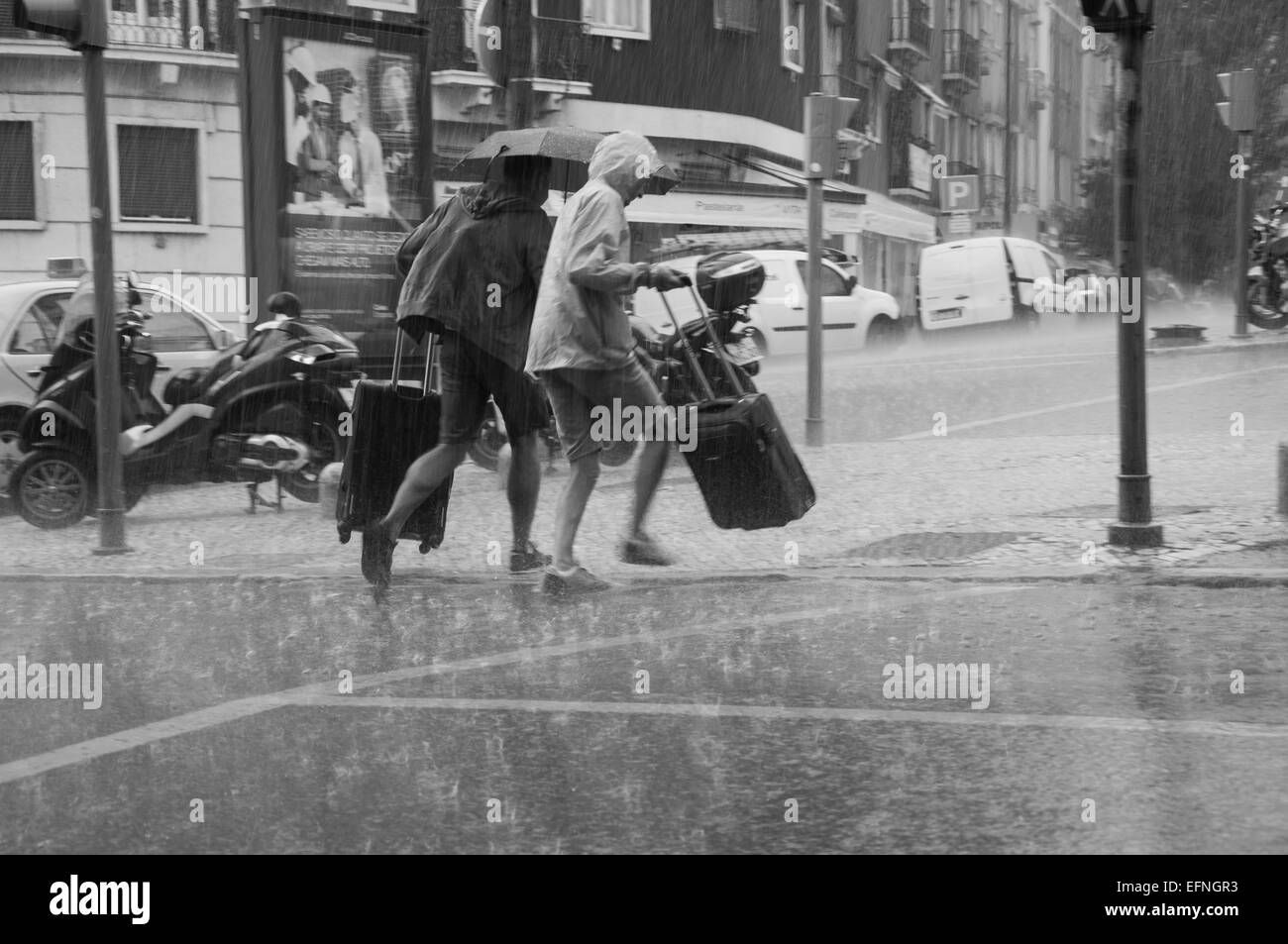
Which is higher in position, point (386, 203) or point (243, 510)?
point (386, 203)

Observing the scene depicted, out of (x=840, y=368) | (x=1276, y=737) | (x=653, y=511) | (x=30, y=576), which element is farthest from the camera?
(x=840, y=368)

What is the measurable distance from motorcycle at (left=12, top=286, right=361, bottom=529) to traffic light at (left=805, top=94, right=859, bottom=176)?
4.05 meters

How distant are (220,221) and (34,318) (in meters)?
13.4

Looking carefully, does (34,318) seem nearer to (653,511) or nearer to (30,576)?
(30,576)

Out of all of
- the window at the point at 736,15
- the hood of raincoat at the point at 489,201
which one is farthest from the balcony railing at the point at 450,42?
the hood of raincoat at the point at 489,201

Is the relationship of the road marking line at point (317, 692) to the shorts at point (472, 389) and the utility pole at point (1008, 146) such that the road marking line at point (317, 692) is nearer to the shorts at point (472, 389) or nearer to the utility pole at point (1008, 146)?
the shorts at point (472, 389)

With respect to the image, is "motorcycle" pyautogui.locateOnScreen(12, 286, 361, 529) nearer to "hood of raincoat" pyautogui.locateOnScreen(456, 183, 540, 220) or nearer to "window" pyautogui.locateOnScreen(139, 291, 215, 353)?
"window" pyautogui.locateOnScreen(139, 291, 215, 353)

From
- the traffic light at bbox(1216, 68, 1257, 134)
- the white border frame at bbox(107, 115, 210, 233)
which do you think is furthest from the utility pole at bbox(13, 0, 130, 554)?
the white border frame at bbox(107, 115, 210, 233)

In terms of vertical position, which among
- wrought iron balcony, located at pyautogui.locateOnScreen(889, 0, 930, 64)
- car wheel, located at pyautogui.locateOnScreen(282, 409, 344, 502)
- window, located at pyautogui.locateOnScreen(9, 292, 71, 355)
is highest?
wrought iron balcony, located at pyautogui.locateOnScreen(889, 0, 930, 64)

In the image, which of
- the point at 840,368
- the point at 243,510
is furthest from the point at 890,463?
the point at 840,368

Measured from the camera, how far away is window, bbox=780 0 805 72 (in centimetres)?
3297

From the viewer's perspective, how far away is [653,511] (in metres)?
9.80

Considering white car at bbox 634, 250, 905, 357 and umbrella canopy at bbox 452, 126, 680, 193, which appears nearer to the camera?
umbrella canopy at bbox 452, 126, 680, 193
